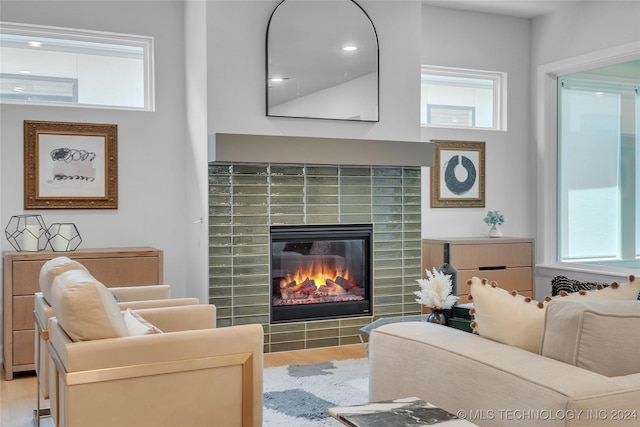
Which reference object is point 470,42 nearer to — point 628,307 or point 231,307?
point 231,307

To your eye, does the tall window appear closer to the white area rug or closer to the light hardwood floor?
the light hardwood floor

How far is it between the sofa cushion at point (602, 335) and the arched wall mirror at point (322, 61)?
332 centimetres

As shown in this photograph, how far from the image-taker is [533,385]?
195 centimetres

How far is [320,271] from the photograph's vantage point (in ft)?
17.1

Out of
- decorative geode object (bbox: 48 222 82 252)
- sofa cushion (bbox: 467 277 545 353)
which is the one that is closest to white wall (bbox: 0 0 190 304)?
decorative geode object (bbox: 48 222 82 252)

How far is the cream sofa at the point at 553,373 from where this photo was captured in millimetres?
1866

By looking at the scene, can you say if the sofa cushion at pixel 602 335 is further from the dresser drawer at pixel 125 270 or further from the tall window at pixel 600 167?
the tall window at pixel 600 167

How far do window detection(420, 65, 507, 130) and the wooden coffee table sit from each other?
4497 mm

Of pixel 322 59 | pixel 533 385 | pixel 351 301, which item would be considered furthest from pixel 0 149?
pixel 533 385

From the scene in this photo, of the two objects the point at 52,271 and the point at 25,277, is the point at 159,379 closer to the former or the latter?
the point at 52,271

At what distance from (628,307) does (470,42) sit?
475 centimetres

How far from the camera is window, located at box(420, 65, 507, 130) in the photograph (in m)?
6.25

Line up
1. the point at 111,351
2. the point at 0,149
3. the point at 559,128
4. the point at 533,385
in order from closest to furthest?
1. the point at 533,385
2. the point at 111,351
3. the point at 0,149
4. the point at 559,128

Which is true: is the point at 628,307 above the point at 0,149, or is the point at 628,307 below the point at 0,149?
below
